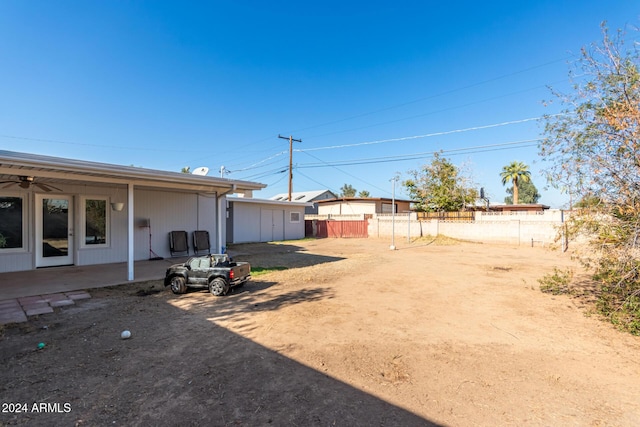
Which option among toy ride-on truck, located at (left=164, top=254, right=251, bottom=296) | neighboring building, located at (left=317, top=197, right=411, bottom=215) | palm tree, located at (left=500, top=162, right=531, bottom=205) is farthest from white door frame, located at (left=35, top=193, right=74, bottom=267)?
palm tree, located at (left=500, top=162, right=531, bottom=205)

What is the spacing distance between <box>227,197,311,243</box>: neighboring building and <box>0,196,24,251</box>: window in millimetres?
9395

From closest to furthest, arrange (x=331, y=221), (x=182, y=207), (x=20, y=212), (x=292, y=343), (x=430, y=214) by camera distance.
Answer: (x=292, y=343)
(x=20, y=212)
(x=182, y=207)
(x=430, y=214)
(x=331, y=221)

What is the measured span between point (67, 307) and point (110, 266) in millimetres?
4384

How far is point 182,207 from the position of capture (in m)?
11.8

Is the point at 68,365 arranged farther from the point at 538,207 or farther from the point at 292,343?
the point at 538,207

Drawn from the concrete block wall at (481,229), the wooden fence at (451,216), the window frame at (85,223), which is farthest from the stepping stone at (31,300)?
the wooden fence at (451,216)

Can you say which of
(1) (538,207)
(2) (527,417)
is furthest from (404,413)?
(1) (538,207)

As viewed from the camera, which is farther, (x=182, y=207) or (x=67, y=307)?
(x=182, y=207)

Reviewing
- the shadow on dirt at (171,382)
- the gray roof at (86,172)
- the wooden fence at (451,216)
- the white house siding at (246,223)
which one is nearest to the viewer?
the shadow on dirt at (171,382)

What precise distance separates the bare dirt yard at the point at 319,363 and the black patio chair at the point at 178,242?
5.16m

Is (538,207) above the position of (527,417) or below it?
above

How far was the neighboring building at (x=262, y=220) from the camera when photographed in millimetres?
17828

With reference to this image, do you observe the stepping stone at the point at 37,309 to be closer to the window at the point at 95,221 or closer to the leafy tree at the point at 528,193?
the window at the point at 95,221

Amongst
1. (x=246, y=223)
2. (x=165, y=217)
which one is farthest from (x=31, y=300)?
(x=246, y=223)
